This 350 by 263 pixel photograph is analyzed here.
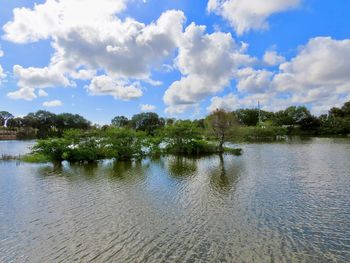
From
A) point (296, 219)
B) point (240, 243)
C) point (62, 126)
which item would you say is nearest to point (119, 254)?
point (240, 243)

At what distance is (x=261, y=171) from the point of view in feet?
83.5

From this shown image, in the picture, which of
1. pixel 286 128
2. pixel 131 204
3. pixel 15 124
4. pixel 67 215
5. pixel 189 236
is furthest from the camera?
pixel 15 124

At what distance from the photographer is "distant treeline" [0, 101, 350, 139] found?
94125 mm

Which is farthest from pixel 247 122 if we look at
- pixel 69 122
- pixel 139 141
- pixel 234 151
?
pixel 139 141

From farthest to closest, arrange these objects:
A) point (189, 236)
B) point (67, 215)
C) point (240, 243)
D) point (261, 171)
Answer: point (261, 171), point (67, 215), point (189, 236), point (240, 243)

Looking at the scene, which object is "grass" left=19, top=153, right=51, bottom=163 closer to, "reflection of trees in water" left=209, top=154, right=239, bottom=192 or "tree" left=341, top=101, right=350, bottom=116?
"reflection of trees in water" left=209, top=154, right=239, bottom=192

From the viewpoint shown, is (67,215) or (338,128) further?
(338,128)

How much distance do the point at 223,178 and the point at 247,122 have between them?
96.9 meters

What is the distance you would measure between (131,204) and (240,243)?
6.81 metres

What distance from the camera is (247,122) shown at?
116 m

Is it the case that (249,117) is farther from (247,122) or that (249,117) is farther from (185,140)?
(185,140)

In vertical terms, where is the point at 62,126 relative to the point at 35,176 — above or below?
above

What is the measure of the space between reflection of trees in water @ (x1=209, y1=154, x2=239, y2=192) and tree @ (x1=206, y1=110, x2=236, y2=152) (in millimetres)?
14603

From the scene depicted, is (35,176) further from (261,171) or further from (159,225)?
(261,171)
